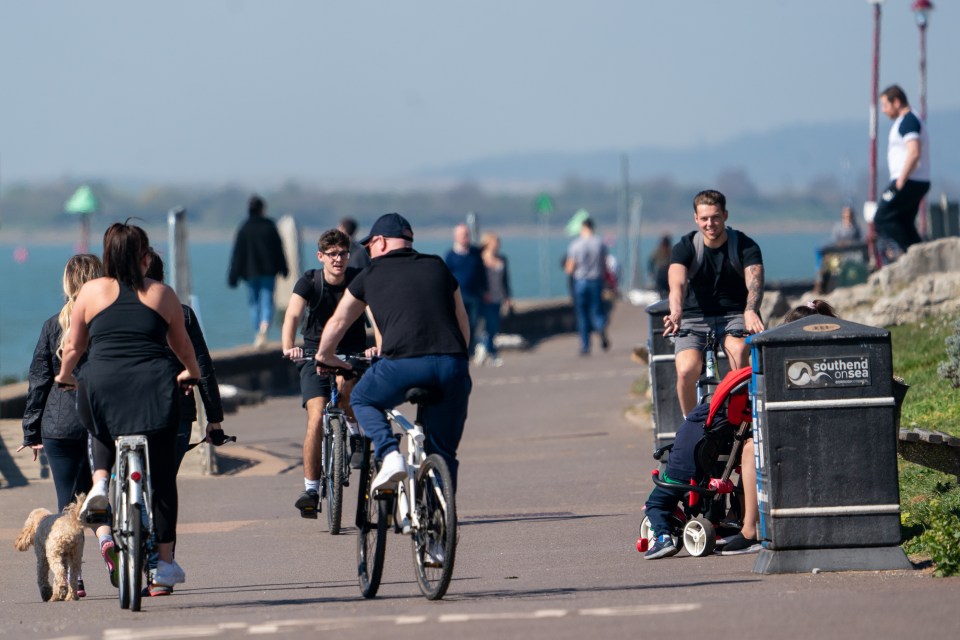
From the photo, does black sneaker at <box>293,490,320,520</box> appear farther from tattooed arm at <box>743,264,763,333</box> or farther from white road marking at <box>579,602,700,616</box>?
white road marking at <box>579,602,700,616</box>

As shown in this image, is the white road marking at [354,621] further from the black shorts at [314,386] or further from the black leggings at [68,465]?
the black shorts at [314,386]

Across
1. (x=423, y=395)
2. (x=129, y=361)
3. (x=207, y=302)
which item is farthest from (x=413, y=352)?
(x=207, y=302)

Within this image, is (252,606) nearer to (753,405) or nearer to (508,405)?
(753,405)

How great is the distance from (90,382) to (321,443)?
3512mm

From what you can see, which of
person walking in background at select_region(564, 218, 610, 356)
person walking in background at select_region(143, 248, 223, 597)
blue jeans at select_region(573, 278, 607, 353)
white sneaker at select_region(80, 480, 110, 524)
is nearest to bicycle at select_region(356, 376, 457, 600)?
person walking in background at select_region(143, 248, 223, 597)

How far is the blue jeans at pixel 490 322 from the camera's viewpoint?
25203mm

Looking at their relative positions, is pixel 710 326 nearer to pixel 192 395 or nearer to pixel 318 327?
pixel 318 327

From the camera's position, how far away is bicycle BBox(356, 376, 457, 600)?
25.0ft

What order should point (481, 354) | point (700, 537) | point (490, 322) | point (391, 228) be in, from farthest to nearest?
point (481, 354)
point (490, 322)
point (700, 537)
point (391, 228)

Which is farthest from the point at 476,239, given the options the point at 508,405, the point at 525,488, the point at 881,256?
the point at 525,488

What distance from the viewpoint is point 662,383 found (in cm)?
1195

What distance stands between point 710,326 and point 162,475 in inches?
162

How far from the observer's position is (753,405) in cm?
829

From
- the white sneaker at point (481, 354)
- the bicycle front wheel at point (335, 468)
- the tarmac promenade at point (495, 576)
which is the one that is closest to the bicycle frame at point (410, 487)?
the tarmac promenade at point (495, 576)
